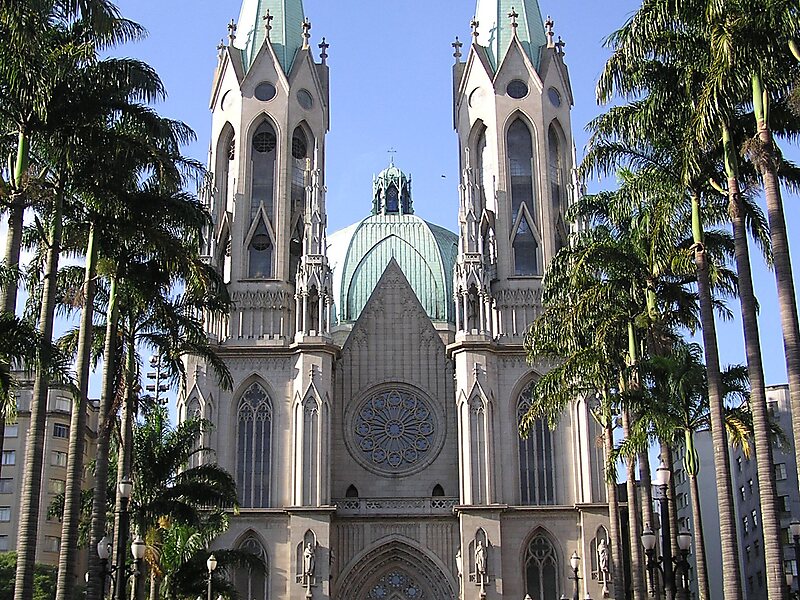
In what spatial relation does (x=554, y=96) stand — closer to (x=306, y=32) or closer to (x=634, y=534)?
(x=306, y=32)

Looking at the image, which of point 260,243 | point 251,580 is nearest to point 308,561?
point 251,580

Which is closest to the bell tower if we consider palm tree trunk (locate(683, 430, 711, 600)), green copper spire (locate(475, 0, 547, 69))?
green copper spire (locate(475, 0, 547, 69))

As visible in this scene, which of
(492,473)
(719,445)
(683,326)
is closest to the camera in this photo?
(719,445)

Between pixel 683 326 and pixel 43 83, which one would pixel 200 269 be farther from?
pixel 683 326

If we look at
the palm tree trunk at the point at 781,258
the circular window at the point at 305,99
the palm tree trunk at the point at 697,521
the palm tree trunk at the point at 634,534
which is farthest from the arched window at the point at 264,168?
the palm tree trunk at the point at 781,258

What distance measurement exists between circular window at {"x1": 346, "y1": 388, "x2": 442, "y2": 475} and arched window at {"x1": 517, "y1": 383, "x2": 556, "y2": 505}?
3.78 m

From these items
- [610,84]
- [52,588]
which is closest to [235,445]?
[52,588]

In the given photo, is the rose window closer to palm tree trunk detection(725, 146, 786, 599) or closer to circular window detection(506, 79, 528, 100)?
circular window detection(506, 79, 528, 100)

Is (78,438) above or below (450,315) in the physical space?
below

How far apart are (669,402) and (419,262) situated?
3231 centimetres

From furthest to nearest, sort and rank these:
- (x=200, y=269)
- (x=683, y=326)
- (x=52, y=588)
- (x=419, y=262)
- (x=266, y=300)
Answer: (x=419, y=262), (x=52, y=588), (x=266, y=300), (x=683, y=326), (x=200, y=269)

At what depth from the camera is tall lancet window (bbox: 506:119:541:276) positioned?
168 ft

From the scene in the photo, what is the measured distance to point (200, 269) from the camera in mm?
28141

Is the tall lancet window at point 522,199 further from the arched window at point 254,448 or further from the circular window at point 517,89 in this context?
the arched window at point 254,448
